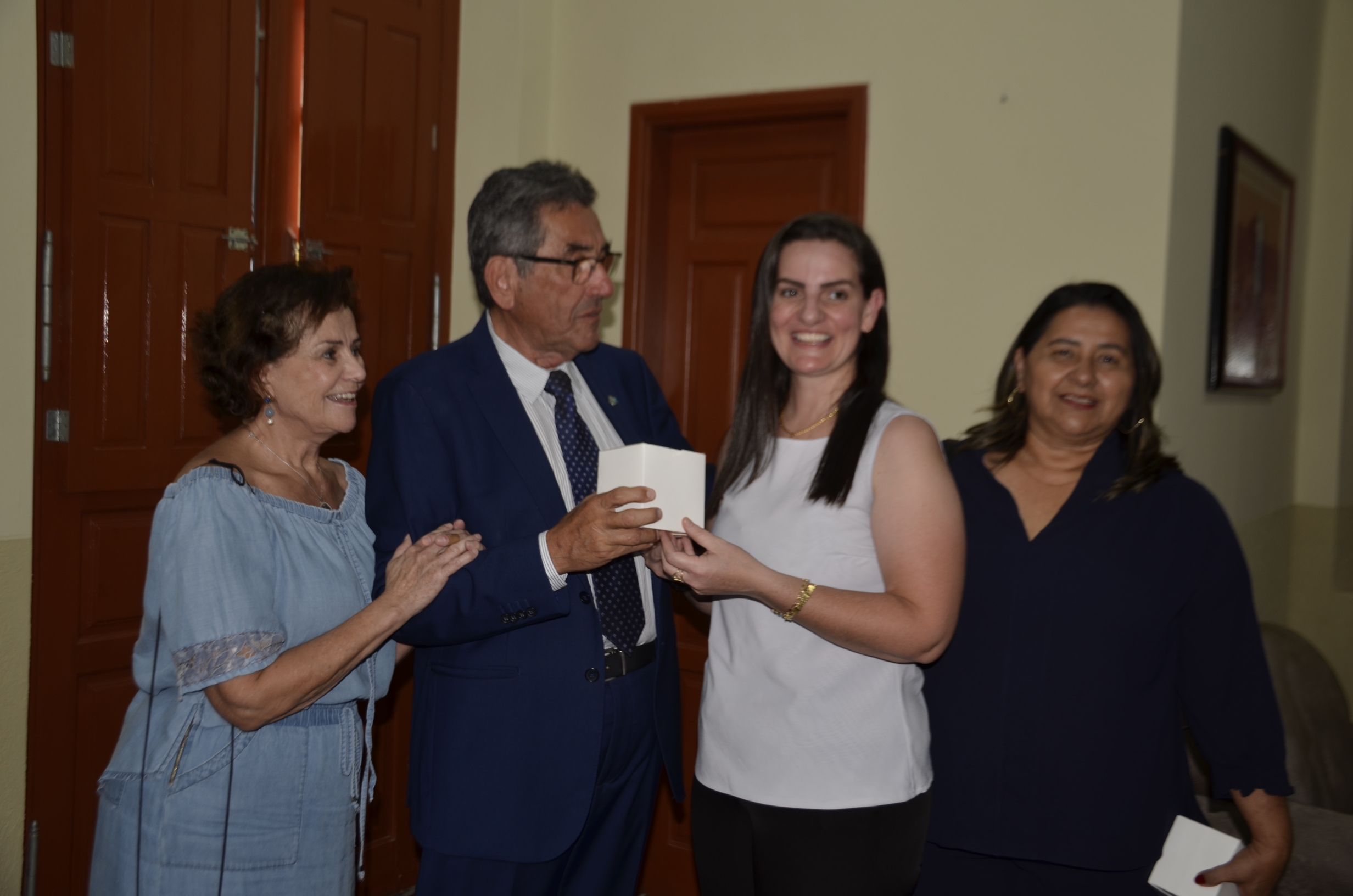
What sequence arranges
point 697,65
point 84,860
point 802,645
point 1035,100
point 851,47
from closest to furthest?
point 802,645, point 84,860, point 1035,100, point 851,47, point 697,65

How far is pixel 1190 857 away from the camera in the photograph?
1833 millimetres

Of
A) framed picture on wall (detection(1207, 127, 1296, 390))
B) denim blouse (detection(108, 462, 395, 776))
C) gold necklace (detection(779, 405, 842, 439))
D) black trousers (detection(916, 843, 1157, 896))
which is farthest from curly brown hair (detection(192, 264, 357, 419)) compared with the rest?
framed picture on wall (detection(1207, 127, 1296, 390))

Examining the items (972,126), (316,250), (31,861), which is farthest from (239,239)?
(972,126)

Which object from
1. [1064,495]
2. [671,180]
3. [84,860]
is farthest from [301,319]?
[671,180]

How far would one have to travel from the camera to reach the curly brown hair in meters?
2.00

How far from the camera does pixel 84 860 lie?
282 cm

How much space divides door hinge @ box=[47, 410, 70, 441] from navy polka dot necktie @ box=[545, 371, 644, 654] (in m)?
1.42

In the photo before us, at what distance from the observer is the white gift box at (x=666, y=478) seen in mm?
1764

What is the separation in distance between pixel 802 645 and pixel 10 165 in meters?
2.27

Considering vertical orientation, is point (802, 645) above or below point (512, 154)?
below

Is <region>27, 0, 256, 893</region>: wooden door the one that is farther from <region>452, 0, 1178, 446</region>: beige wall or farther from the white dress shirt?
the white dress shirt

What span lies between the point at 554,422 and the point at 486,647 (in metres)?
0.49

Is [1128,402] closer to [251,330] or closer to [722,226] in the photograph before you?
[251,330]

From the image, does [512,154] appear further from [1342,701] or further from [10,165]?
Result: [1342,701]
